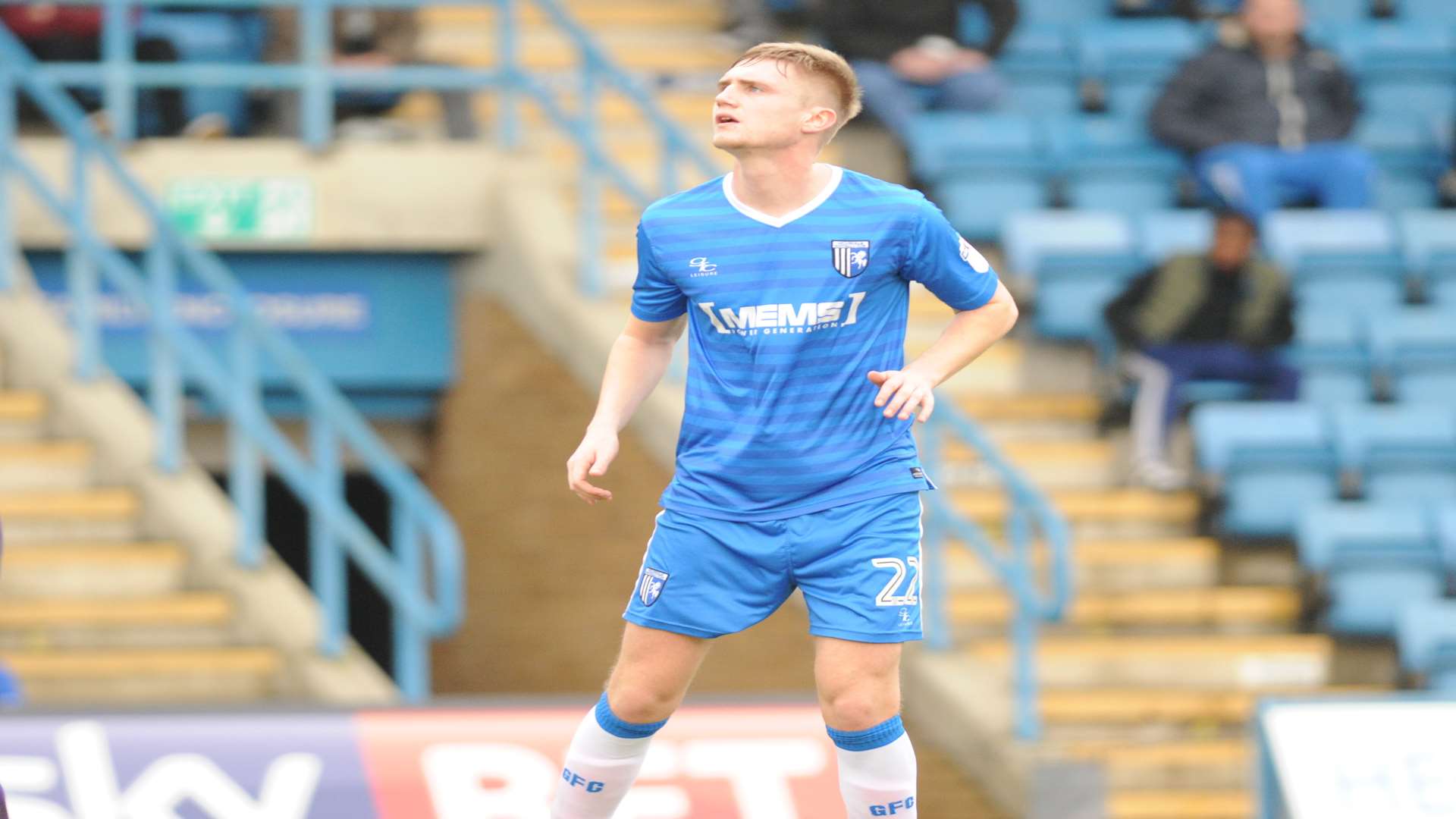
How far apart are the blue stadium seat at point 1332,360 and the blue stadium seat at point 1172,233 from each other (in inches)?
21.7

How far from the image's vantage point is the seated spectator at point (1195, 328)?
9.75 m

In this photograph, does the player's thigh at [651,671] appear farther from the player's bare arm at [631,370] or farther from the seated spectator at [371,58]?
the seated spectator at [371,58]

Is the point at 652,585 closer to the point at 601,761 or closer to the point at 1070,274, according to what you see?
the point at 601,761

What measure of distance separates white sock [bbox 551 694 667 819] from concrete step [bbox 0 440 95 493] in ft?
14.6

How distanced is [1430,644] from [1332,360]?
5.59 ft

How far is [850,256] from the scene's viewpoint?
4863 mm

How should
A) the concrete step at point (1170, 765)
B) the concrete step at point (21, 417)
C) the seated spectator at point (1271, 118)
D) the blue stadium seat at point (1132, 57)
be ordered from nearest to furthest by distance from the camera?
the concrete step at point (1170, 765)
the concrete step at point (21, 417)
the seated spectator at point (1271, 118)
the blue stadium seat at point (1132, 57)

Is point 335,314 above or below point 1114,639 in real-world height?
above

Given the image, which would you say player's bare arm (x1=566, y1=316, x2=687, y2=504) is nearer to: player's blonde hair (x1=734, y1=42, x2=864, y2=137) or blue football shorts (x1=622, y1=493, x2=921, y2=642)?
blue football shorts (x1=622, y1=493, x2=921, y2=642)

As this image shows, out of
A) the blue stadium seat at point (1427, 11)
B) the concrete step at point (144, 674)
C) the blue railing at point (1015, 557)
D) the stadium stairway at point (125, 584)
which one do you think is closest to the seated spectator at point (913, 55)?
the blue railing at point (1015, 557)

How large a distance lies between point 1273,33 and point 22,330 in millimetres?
5671

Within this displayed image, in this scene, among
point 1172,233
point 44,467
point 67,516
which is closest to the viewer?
point 67,516

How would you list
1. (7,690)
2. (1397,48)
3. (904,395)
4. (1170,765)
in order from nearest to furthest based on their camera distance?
(904,395) → (7,690) → (1170,765) → (1397,48)

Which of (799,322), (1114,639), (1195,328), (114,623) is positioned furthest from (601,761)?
(1195,328)
